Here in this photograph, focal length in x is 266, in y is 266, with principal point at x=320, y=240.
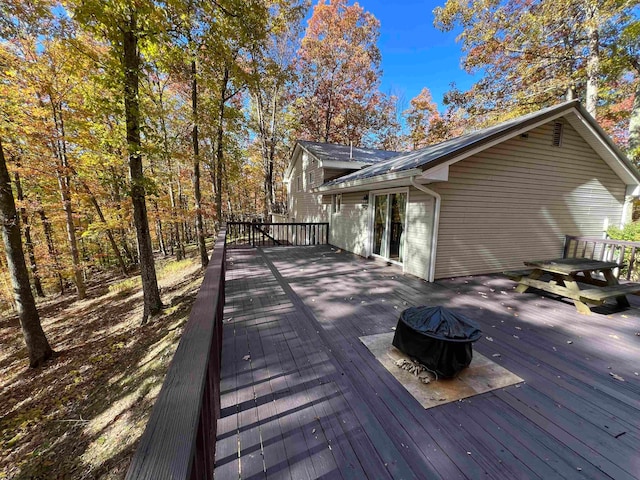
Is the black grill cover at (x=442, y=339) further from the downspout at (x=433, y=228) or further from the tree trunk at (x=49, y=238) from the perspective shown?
the tree trunk at (x=49, y=238)

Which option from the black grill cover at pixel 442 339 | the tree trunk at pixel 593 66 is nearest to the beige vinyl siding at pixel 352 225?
the black grill cover at pixel 442 339

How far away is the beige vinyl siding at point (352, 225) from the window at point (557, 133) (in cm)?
447

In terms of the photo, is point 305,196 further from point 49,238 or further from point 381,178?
point 49,238

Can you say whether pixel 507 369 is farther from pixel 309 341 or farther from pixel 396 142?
pixel 396 142

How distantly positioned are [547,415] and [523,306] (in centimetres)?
263

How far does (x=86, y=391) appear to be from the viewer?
4.66m

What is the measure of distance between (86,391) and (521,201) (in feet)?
30.9

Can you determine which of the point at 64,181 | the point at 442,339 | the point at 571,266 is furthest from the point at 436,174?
the point at 64,181

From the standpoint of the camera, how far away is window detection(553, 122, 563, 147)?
19.4 feet

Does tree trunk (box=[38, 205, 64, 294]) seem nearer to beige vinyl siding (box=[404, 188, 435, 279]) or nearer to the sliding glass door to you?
the sliding glass door

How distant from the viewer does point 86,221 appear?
12.8 meters

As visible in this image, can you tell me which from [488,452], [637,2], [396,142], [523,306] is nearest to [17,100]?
[488,452]

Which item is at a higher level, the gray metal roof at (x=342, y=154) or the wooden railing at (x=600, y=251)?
the gray metal roof at (x=342, y=154)

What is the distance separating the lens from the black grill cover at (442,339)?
2334 mm
